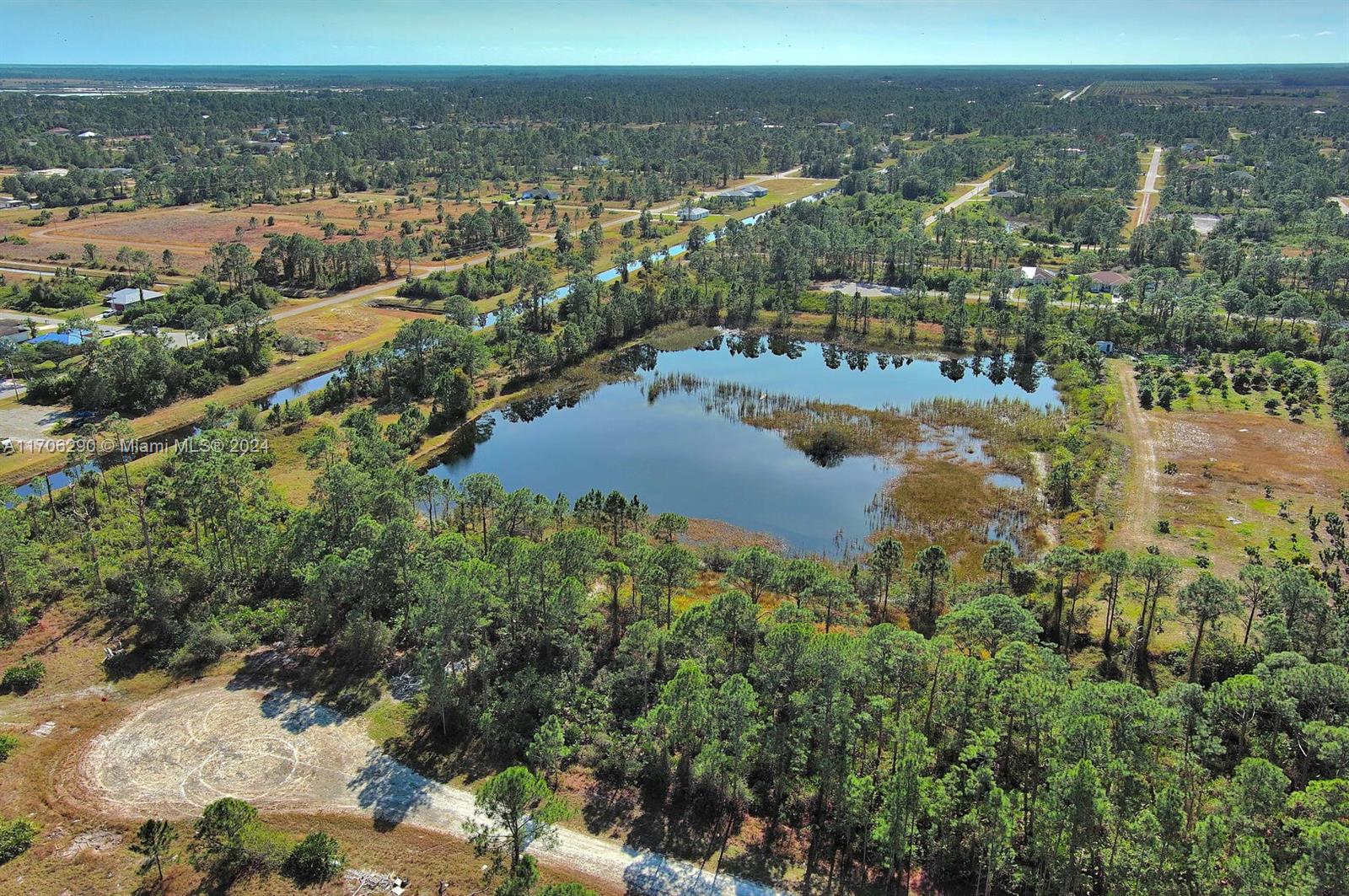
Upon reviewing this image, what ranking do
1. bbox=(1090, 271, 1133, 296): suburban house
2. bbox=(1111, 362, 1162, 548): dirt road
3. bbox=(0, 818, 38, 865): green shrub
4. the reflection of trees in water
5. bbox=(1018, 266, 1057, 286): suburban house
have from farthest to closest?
bbox=(1018, 266, 1057, 286): suburban house
bbox=(1090, 271, 1133, 296): suburban house
the reflection of trees in water
bbox=(1111, 362, 1162, 548): dirt road
bbox=(0, 818, 38, 865): green shrub

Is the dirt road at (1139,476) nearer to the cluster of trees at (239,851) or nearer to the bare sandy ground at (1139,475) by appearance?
the bare sandy ground at (1139,475)

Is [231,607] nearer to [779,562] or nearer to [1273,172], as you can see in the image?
[779,562]

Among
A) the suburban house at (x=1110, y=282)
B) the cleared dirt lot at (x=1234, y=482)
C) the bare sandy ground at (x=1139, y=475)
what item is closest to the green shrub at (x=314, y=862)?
the bare sandy ground at (x=1139, y=475)

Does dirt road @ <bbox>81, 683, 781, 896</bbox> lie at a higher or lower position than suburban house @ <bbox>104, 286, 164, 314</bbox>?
lower

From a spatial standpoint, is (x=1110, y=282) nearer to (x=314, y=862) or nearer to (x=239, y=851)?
(x=314, y=862)

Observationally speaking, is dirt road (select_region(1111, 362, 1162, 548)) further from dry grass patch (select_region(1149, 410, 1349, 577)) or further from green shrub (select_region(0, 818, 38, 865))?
green shrub (select_region(0, 818, 38, 865))

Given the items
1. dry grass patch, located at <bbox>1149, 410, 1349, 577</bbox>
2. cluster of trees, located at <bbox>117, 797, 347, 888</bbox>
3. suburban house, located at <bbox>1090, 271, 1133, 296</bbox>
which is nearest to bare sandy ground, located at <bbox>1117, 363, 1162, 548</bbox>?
dry grass patch, located at <bbox>1149, 410, 1349, 577</bbox>
